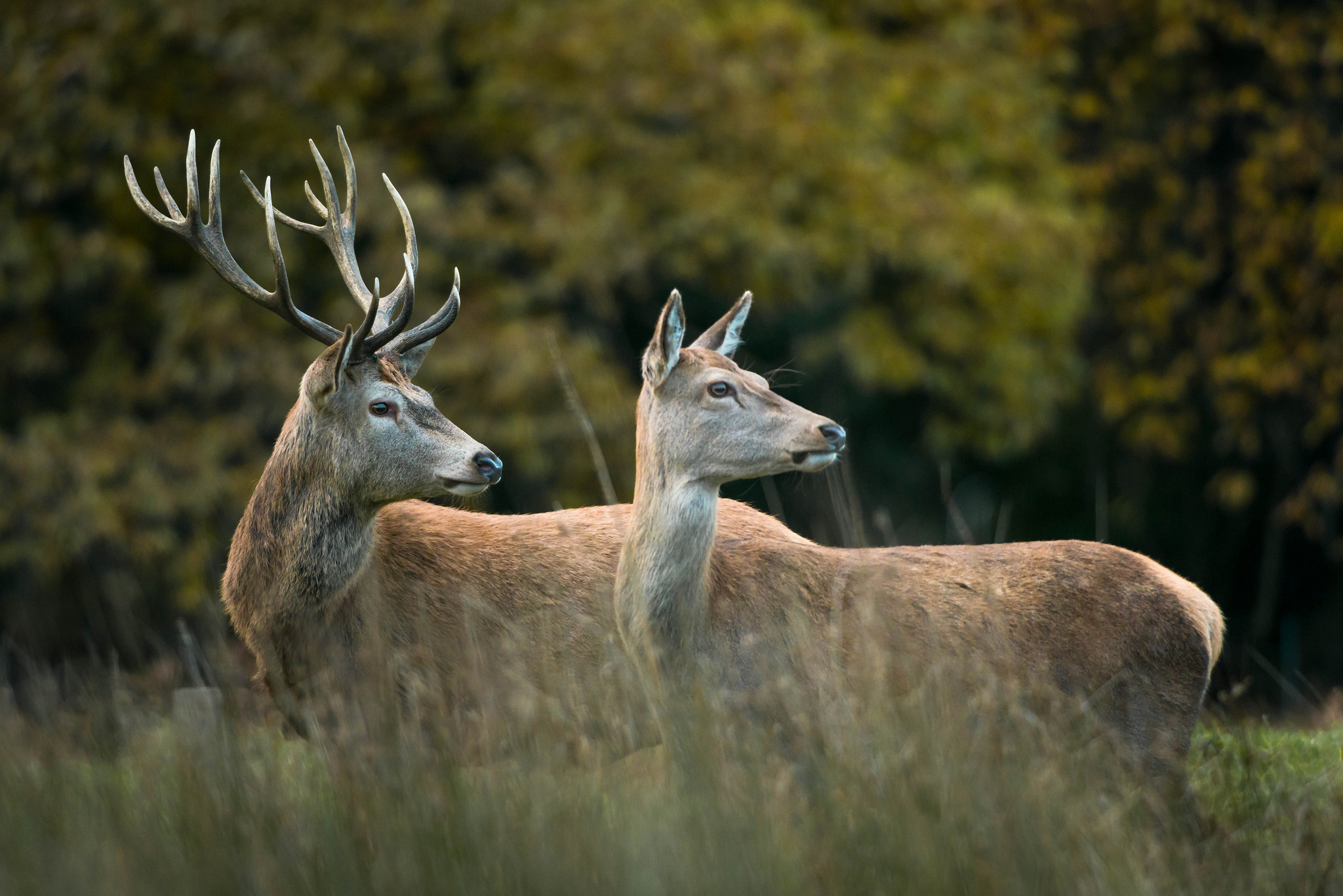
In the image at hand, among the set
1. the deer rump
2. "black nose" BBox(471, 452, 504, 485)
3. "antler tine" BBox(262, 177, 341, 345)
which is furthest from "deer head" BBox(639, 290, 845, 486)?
"antler tine" BBox(262, 177, 341, 345)

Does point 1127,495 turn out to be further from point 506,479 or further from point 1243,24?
point 506,479

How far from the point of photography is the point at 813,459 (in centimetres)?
478

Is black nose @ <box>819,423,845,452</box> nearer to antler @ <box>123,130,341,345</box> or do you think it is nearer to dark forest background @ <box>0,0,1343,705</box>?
antler @ <box>123,130,341,345</box>

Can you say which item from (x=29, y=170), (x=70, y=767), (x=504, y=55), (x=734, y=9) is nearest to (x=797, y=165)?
(x=734, y=9)

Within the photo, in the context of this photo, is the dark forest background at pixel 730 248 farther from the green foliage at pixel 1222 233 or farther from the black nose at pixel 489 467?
the black nose at pixel 489 467

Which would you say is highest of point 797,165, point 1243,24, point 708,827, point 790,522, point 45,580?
point 1243,24

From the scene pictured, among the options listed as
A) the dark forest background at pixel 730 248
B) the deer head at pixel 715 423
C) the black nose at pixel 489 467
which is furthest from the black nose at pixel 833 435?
the dark forest background at pixel 730 248

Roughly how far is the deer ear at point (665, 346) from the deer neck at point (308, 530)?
1173 mm

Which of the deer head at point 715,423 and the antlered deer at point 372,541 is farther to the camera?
the antlered deer at point 372,541

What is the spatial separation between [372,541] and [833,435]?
181 centimetres

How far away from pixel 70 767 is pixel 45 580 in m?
6.94

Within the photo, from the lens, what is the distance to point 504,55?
10945 millimetres

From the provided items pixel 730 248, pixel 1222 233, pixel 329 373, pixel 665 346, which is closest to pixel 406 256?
pixel 329 373

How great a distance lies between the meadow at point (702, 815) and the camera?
3.08 meters
